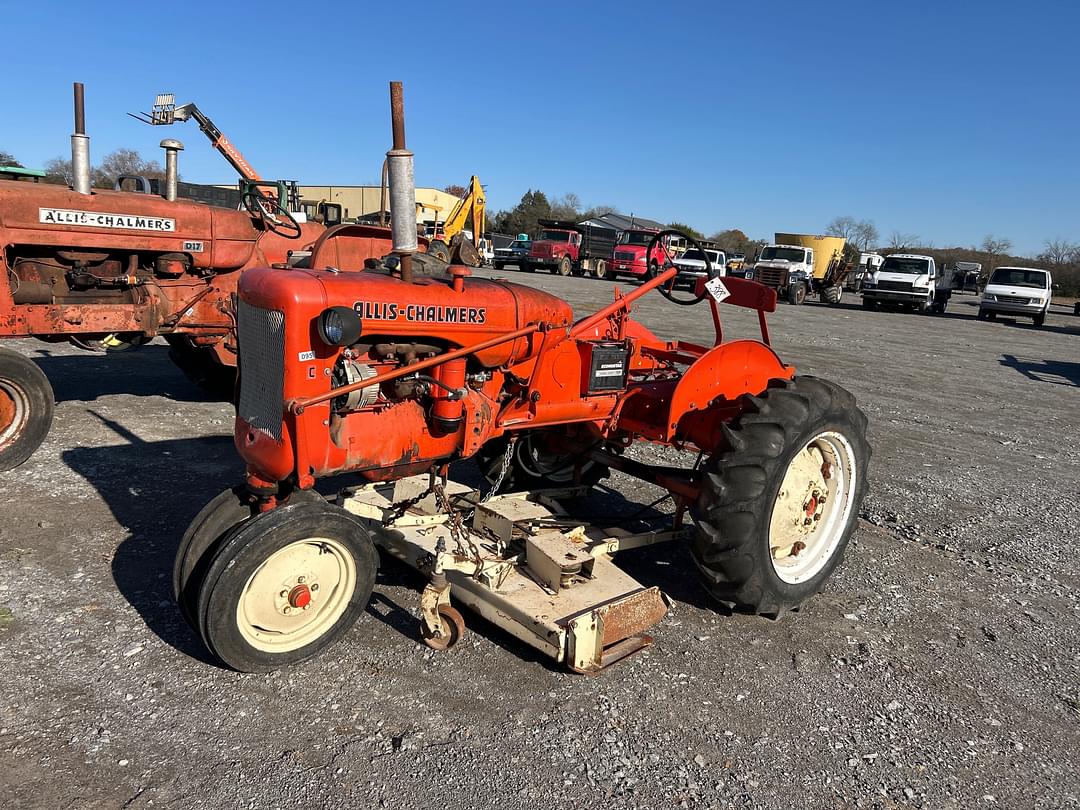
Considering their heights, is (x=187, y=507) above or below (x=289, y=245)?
below

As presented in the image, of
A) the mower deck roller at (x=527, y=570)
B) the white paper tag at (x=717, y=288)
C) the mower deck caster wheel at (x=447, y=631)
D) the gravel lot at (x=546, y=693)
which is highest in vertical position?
the white paper tag at (x=717, y=288)

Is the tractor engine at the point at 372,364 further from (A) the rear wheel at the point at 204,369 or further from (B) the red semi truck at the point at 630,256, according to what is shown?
(B) the red semi truck at the point at 630,256

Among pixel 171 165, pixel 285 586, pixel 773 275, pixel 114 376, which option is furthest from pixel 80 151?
pixel 773 275

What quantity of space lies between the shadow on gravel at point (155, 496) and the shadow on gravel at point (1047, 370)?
1178 cm

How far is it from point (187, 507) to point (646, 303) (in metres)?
17.2

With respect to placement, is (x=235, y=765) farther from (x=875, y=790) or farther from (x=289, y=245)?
(x=289, y=245)

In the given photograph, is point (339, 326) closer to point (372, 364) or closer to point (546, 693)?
point (372, 364)

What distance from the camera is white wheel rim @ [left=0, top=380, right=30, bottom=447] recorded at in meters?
4.94

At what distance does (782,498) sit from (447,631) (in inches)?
66.2

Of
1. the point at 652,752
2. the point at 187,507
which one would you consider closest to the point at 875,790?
the point at 652,752

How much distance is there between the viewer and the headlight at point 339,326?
2.59 meters

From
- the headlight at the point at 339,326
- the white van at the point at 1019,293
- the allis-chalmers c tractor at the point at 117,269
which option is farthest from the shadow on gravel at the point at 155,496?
the white van at the point at 1019,293

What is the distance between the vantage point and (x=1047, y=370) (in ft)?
42.5

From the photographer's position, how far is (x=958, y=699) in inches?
119
